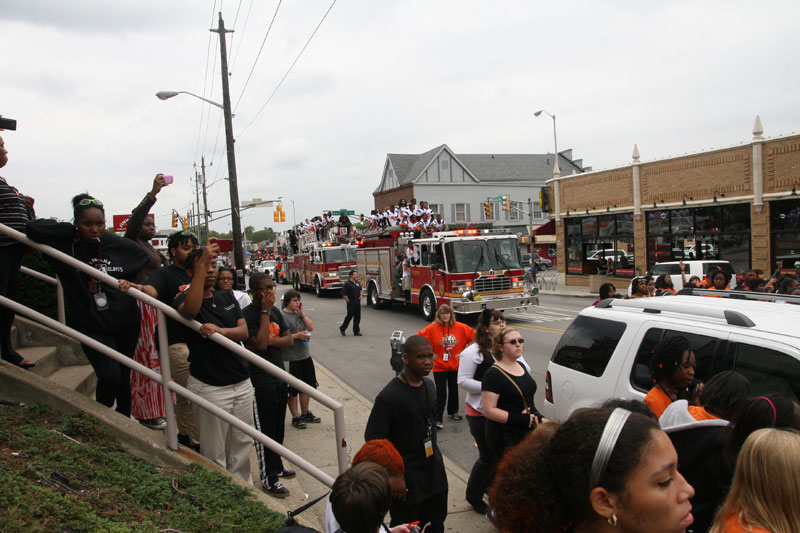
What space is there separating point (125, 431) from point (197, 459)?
1.76ft

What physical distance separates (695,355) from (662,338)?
31 centimetres

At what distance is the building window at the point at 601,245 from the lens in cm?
2797

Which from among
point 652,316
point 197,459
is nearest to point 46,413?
point 197,459

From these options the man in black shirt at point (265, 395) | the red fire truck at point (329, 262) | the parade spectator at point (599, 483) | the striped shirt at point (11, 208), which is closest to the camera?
the parade spectator at point (599, 483)

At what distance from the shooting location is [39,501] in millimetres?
2971

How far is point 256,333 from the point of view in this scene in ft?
17.7

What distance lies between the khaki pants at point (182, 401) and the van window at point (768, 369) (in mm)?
4385

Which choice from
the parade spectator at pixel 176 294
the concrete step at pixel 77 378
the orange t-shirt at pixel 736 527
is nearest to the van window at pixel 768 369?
the orange t-shirt at pixel 736 527

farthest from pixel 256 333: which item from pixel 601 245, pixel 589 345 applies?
pixel 601 245

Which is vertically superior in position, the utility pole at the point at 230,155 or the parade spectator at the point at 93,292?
the utility pole at the point at 230,155

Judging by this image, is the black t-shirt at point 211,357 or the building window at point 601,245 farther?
the building window at point 601,245

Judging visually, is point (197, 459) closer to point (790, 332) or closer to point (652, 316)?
point (652, 316)

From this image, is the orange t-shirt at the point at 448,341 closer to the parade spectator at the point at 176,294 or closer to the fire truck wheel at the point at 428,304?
the parade spectator at the point at 176,294

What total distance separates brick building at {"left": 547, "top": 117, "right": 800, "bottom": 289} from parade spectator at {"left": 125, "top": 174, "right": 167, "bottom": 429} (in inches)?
872
